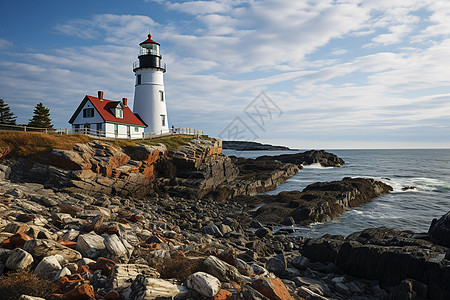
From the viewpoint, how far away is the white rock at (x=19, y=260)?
5246 mm

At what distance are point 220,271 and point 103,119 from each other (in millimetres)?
35003

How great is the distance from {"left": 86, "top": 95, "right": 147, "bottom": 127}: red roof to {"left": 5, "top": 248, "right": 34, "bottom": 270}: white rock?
33.2 meters

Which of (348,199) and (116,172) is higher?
(116,172)

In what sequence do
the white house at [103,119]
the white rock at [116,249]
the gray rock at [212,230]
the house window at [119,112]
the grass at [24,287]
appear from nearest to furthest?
the grass at [24,287]
the white rock at [116,249]
the gray rock at [212,230]
the white house at [103,119]
the house window at [119,112]

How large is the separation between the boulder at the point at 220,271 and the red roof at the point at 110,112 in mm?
34563

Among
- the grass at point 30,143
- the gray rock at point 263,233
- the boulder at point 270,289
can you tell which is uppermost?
the grass at point 30,143

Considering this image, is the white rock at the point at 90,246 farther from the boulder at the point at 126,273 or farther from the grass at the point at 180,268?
the grass at the point at 180,268

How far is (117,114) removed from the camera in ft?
125

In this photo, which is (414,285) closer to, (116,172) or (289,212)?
(289,212)

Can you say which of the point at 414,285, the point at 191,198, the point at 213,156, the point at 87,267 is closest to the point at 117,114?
the point at 213,156

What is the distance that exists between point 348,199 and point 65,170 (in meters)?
25.2

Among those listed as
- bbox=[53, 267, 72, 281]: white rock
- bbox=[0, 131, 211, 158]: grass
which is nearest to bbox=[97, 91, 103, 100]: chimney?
bbox=[0, 131, 211, 158]: grass

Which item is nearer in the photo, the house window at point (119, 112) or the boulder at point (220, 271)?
the boulder at point (220, 271)

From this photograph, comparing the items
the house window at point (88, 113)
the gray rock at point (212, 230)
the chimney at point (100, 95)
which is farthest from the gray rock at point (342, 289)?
the chimney at point (100, 95)
